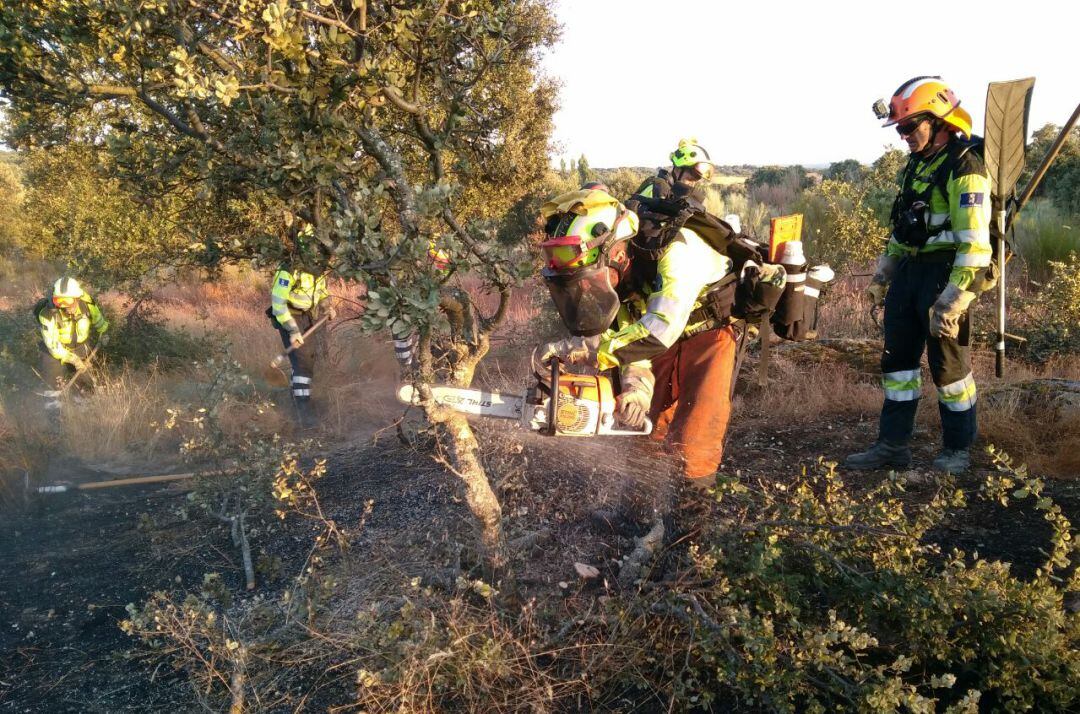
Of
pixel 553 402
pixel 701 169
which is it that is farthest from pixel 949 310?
pixel 553 402

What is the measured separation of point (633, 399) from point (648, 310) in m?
0.40

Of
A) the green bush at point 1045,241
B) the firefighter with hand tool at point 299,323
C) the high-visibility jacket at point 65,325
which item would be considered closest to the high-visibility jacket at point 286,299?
the firefighter with hand tool at point 299,323

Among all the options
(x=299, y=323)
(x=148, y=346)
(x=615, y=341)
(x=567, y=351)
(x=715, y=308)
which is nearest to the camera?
(x=615, y=341)

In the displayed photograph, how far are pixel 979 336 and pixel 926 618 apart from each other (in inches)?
174

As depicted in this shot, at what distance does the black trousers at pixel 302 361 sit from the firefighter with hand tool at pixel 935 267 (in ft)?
16.8

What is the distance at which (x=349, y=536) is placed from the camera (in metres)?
3.65

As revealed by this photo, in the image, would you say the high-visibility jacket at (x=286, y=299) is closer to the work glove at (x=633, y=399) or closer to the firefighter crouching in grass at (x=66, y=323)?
the firefighter crouching in grass at (x=66, y=323)

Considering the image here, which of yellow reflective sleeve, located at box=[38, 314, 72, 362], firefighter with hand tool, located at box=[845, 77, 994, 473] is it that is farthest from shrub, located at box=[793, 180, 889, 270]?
yellow reflective sleeve, located at box=[38, 314, 72, 362]

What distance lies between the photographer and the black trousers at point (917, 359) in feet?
12.2

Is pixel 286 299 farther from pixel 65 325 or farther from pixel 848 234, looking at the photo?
pixel 848 234

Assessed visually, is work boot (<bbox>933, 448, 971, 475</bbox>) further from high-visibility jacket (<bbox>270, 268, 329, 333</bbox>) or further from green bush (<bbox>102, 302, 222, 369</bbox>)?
green bush (<bbox>102, 302, 222, 369</bbox>)

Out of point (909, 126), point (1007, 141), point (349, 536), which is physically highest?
point (909, 126)

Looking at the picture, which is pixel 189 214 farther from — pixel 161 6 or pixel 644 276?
pixel 644 276

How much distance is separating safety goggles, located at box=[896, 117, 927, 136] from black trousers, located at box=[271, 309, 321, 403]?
17.7ft
